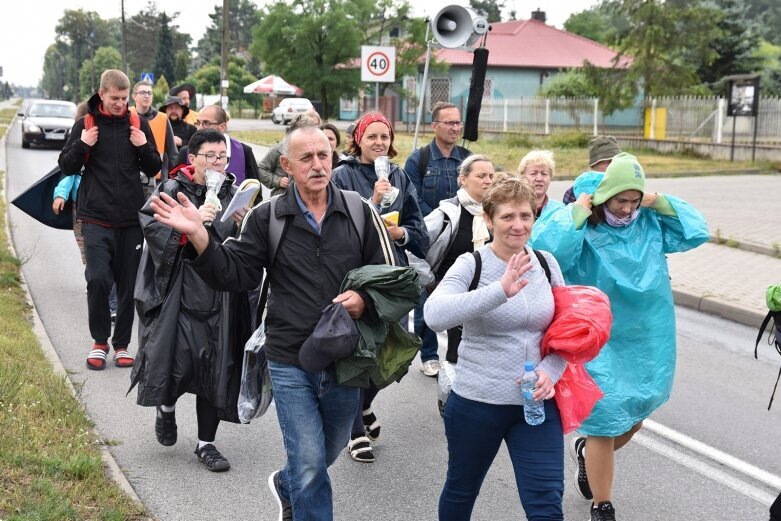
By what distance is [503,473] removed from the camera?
18.0ft

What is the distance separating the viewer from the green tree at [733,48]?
133 feet

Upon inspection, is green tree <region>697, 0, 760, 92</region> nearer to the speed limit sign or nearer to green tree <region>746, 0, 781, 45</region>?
green tree <region>746, 0, 781, 45</region>

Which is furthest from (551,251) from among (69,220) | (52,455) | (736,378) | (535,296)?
(69,220)

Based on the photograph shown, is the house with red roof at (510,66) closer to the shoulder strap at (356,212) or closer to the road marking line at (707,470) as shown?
the road marking line at (707,470)

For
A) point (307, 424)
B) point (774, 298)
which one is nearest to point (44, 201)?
point (307, 424)

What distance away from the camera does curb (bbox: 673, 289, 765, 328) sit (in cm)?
980

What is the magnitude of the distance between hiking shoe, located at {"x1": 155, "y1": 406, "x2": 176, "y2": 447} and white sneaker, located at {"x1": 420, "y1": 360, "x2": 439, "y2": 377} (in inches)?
97.2

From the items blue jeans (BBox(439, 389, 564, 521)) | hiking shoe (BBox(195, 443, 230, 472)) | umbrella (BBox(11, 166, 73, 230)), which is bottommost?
hiking shoe (BBox(195, 443, 230, 472))

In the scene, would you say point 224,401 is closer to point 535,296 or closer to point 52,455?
point 52,455

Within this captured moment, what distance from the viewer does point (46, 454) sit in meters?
4.82

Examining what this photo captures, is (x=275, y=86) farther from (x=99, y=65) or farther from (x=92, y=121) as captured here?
(x=99, y=65)

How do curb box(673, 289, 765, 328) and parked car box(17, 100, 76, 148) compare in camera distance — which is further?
parked car box(17, 100, 76, 148)

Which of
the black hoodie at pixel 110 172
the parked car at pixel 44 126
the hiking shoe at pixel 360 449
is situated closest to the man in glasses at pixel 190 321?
the hiking shoe at pixel 360 449

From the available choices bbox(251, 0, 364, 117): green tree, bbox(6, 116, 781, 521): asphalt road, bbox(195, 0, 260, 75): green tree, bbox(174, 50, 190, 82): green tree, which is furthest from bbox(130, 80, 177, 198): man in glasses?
bbox(174, 50, 190, 82): green tree
